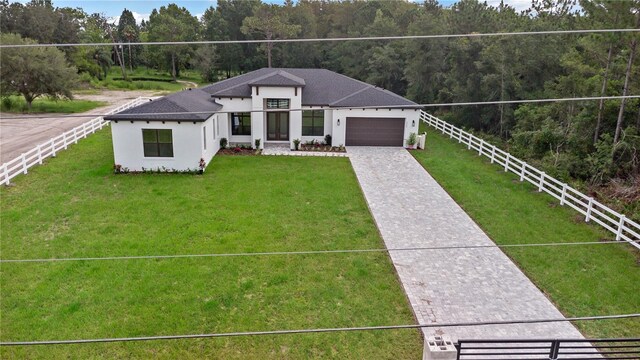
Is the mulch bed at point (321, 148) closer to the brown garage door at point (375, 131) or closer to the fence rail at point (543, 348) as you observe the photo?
the brown garage door at point (375, 131)

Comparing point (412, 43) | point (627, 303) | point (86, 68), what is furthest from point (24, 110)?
point (627, 303)

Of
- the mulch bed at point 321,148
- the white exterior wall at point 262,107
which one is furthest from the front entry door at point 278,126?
the mulch bed at point 321,148

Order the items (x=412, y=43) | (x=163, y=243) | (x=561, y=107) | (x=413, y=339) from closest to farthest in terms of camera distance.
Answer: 1. (x=413, y=339)
2. (x=163, y=243)
3. (x=561, y=107)
4. (x=412, y=43)

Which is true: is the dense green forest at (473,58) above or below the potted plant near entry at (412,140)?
above

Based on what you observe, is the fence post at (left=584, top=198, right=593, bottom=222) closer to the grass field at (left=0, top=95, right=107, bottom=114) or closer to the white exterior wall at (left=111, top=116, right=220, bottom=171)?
the white exterior wall at (left=111, top=116, right=220, bottom=171)

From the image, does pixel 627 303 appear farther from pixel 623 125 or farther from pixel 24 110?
pixel 24 110

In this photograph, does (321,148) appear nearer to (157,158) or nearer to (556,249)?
(157,158)
